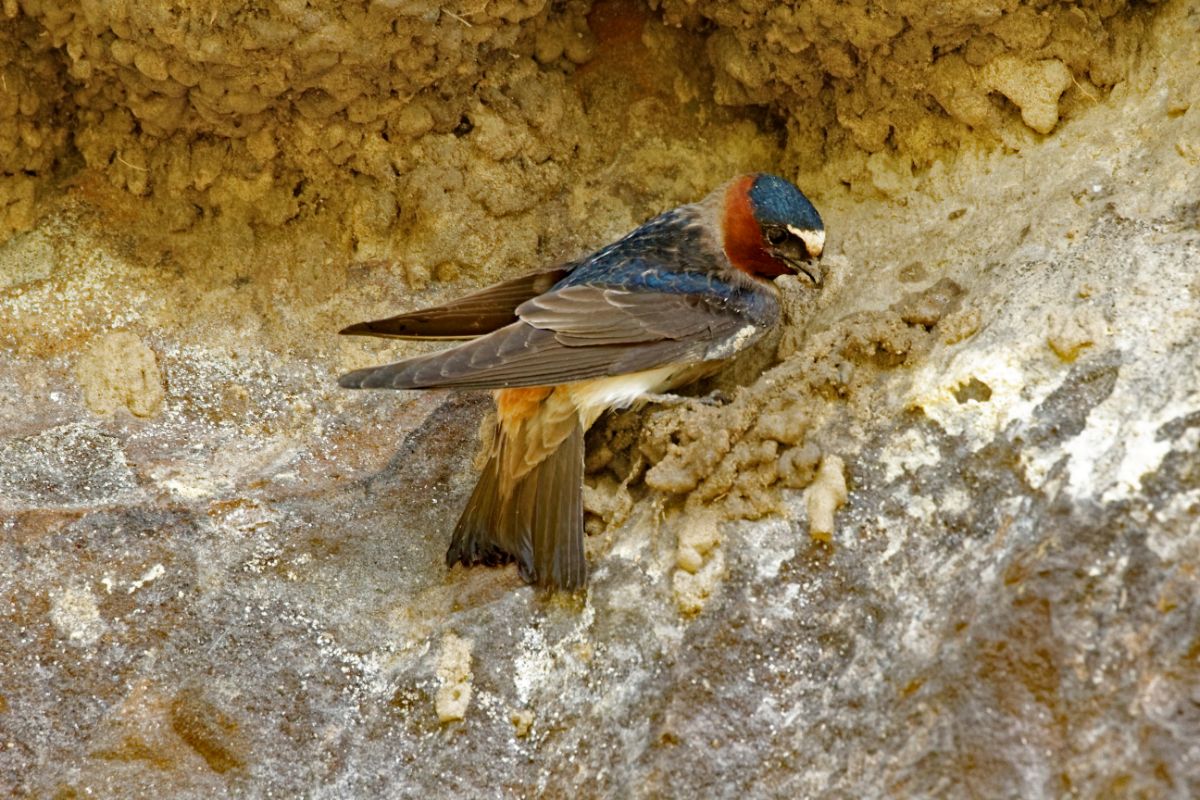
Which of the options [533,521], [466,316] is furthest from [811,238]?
[533,521]

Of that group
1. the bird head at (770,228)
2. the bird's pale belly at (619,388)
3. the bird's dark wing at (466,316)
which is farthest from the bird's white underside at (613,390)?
the bird head at (770,228)

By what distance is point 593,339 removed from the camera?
11.5ft

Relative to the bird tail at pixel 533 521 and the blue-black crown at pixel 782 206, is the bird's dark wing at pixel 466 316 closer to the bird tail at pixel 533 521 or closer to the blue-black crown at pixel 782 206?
the bird tail at pixel 533 521

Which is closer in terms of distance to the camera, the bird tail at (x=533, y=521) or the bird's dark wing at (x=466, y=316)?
the bird tail at (x=533, y=521)

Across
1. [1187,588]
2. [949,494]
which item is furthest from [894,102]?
[1187,588]

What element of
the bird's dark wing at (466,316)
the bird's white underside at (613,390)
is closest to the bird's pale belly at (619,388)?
the bird's white underside at (613,390)

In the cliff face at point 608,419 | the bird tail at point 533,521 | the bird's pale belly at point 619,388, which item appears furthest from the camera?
the bird's pale belly at point 619,388

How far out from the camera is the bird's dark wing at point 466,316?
3.55 meters

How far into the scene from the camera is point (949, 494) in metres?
2.84

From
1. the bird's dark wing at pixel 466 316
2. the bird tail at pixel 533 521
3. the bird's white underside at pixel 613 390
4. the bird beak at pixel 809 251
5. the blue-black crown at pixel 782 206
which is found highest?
the blue-black crown at pixel 782 206

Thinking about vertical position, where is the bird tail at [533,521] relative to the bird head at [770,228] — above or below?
below

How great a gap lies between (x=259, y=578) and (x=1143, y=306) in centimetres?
198

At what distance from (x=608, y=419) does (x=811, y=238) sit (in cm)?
72

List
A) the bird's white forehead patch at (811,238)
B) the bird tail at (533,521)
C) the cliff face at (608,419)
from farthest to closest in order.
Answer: the bird's white forehead patch at (811,238) < the bird tail at (533,521) < the cliff face at (608,419)
